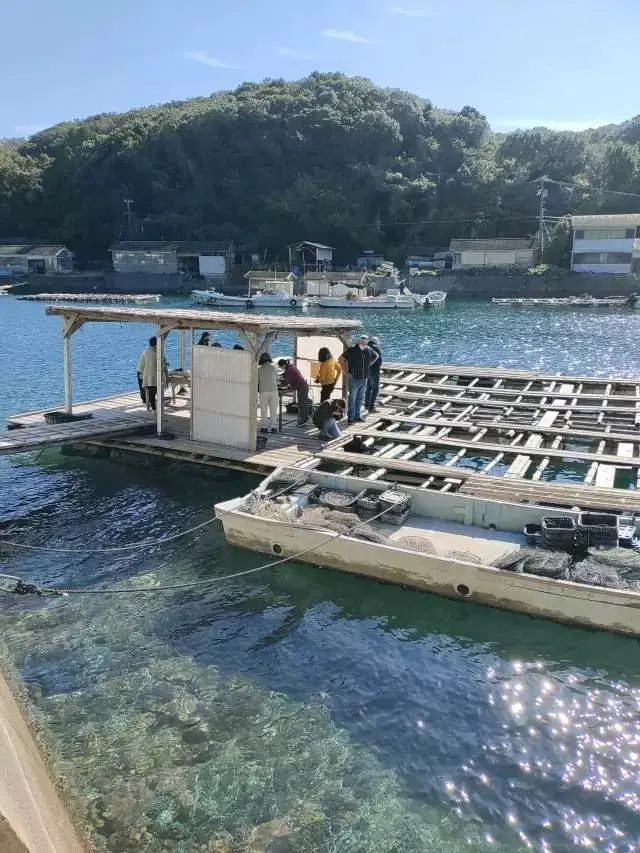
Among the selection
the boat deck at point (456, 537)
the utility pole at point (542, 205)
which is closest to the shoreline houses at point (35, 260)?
the utility pole at point (542, 205)

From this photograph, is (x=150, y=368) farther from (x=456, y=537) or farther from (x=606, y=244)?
(x=606, y=244)

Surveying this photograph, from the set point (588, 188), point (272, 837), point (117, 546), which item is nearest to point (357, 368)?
point (117, 546)

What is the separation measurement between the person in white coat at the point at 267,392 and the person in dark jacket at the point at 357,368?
174cm

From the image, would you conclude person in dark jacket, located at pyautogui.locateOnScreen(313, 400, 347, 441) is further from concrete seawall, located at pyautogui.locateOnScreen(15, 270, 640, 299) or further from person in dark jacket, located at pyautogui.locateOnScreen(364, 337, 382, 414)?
concrete seawall, located at pyautogui.locateOnScreen(15, 270, 640, 299)

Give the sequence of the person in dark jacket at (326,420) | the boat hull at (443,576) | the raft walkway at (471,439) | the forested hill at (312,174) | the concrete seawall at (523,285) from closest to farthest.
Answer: the boat hull at (443,576) < the raft walkway at (471,439) < the person in dark jacket at (326,420) < the concrete seawall at (523,285) < the forested hill at (312,174)

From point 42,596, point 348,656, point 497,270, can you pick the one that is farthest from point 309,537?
point 497,270

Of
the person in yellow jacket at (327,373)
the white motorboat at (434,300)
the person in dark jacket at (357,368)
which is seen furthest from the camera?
the white motorboat at (434,300)

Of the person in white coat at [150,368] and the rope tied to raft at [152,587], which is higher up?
the person in white coat at [150,368]

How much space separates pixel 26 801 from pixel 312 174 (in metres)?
113

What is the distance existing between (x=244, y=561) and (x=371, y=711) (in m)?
4.21

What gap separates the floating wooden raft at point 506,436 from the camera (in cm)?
1214

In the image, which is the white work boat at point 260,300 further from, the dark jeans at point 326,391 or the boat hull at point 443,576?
the boat hull at point 443,576

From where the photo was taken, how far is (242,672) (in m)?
8.36

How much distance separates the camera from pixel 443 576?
Result: 9.62 m
